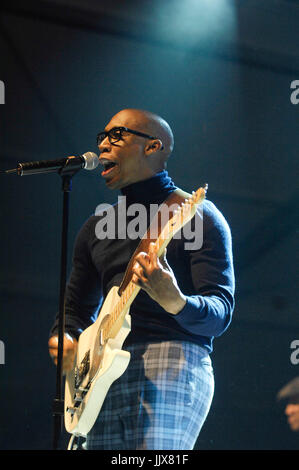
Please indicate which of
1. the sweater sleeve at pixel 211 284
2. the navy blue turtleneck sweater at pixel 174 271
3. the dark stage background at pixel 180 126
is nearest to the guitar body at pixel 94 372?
the navy blue turtleneck sweater at pixel 174 271

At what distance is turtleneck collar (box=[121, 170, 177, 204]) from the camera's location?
242cm

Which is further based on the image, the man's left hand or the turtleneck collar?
the turtleneck collar

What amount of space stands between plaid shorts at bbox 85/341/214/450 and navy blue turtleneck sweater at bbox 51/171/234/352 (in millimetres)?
60

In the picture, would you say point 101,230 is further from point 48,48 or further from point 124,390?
point 48,48

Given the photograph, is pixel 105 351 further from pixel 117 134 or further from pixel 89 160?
pixel 117 134

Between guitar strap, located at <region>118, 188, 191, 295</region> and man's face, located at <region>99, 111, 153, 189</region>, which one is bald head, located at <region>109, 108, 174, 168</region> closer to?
man's face, located at <region>99, 111, 153, 189</region>

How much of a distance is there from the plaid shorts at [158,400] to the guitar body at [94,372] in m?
0.08

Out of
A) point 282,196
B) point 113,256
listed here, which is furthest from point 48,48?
point 113,256

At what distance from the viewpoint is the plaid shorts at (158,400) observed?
197cm

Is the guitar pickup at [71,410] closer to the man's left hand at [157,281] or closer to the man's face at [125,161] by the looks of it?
the man's left hand at [157,281]

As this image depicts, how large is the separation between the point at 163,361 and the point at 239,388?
5.85 feet

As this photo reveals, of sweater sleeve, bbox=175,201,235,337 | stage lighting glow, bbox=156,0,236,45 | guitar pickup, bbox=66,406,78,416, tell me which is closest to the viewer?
sweater sleeve, bbox=175,201,235,337

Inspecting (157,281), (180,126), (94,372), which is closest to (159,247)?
(157,281)

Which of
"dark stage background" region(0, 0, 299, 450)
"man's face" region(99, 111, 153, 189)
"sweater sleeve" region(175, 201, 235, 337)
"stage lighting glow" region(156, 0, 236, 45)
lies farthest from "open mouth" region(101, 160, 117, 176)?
"stage lighting glow" region(156, 0, 236, 45)
